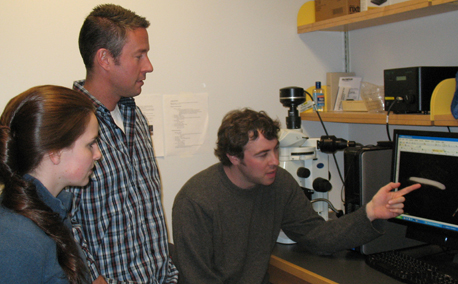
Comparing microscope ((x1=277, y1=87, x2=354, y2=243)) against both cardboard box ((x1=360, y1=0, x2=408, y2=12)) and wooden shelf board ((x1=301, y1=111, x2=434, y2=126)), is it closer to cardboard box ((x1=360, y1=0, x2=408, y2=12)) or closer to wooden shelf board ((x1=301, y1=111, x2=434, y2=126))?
wooden shelf board ((x1=301, y1=111, x2=434, y2=126))

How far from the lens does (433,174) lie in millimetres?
1598

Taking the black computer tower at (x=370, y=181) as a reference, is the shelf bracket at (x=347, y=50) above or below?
above

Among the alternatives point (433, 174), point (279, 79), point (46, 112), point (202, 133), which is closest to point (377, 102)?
point (279, 79)

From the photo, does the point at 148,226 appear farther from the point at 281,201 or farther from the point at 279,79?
the point at 279,79

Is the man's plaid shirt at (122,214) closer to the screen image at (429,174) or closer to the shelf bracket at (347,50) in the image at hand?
the screen image at (429,174)

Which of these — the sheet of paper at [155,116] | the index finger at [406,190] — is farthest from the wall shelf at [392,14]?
the sheet of paper at [155,116]

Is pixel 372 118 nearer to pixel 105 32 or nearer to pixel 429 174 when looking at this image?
pixel 429 174

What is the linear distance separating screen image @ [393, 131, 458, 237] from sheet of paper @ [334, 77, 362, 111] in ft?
3.19

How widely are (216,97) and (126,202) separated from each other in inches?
45.2

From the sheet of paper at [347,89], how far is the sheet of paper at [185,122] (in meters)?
0.89

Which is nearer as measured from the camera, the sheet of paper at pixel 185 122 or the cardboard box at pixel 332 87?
the sheet of paper at pixel 185 122

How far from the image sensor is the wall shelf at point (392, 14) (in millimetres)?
1870

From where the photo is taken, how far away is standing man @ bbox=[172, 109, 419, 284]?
157 centimetres

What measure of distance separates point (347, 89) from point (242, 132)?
1.23 metres
